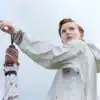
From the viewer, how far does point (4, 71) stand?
5.57 metres

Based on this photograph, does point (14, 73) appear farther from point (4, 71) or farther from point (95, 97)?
point (95, 97)

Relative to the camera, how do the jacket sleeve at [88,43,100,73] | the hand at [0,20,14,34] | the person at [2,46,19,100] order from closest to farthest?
the hand at [0,20,14,34] → the jacket sleeve at [88,43,100,73] → the person at [2,46,19,100]

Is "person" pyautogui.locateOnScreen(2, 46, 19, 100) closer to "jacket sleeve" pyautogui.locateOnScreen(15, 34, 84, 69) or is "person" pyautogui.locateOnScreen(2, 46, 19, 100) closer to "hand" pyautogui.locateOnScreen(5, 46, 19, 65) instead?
"hand" pyautogui.locateOnScreen(5, 46, 19, 65)

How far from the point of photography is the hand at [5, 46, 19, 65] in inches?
190

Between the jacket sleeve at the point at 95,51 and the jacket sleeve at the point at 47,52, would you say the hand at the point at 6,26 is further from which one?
the jacket sleeve at the point at 95,51

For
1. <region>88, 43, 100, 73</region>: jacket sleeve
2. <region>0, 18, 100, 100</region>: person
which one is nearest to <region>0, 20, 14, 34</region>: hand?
<region>0, 18, 100, 100</region>: person

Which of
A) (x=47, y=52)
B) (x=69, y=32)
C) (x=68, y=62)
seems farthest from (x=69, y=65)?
(x=69, y=32)

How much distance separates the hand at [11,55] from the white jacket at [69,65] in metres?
0.80

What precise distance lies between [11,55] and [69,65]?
1.14 m

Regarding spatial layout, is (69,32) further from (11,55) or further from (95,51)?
(11,55)

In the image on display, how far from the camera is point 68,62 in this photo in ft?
13.7

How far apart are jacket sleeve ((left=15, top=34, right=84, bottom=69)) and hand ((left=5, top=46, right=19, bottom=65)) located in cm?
79

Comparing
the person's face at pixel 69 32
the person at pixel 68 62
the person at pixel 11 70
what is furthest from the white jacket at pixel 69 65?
the person at pixel 11 70

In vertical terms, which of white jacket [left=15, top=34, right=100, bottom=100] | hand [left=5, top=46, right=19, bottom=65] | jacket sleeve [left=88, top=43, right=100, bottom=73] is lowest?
white jacket [left=15, top=34, right=100, bottom=100]
